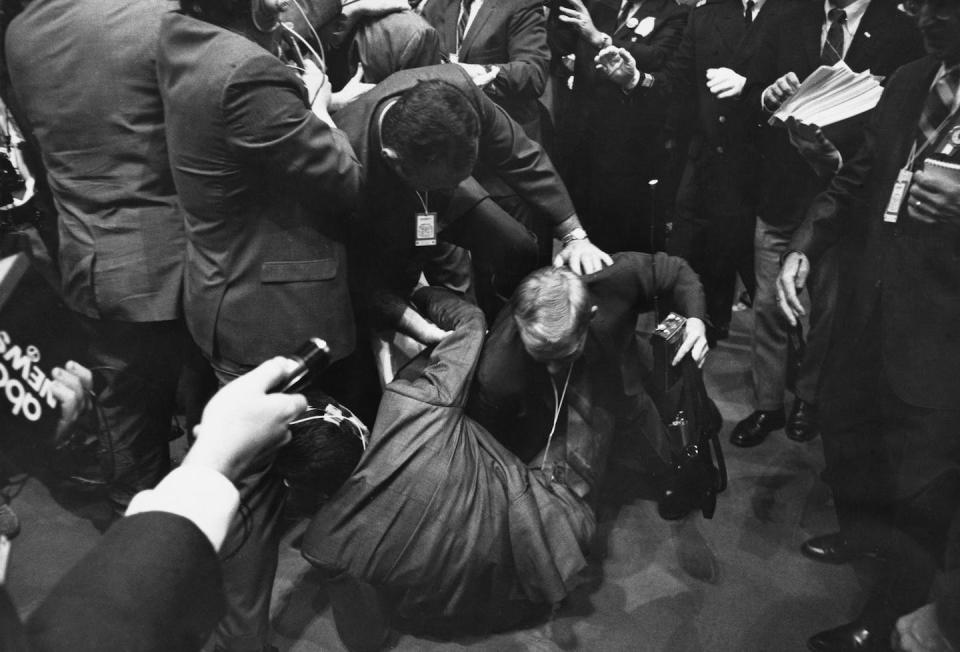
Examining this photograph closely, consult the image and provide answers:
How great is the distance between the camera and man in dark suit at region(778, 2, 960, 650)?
3.43ft

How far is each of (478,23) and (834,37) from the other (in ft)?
1.96

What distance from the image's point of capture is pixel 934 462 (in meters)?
1.20

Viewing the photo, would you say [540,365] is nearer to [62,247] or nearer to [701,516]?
[701,516]

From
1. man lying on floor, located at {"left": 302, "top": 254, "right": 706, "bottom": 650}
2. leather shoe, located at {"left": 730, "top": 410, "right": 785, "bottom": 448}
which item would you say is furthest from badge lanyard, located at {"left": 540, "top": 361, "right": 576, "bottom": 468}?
leather shoe, located at {"left": 730, "top": 410, "right": 785, "bottom": 448}

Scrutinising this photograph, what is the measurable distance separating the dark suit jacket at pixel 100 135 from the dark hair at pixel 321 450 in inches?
10.9

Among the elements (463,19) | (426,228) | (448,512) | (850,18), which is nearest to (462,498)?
(448,512)

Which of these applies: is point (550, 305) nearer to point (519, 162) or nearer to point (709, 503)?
point (519, 162)

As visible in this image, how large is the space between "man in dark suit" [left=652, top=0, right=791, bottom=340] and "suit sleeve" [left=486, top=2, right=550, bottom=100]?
246 millimetres

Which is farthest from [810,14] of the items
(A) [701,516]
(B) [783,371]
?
(A) [701,516]

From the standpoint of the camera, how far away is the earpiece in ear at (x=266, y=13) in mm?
904

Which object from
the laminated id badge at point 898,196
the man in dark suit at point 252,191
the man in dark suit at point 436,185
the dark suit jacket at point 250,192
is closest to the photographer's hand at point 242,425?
the man in dark suit at point 252,191

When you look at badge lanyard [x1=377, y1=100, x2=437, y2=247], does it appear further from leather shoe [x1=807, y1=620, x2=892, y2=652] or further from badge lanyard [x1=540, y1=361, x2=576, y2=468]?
leather shoe [x1=807, y1=620, x2=892, y2=652]

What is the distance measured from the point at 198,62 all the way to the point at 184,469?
0.49 metres

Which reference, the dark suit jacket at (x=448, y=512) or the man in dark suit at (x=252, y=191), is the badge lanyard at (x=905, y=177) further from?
the man in dark suit at (x=252, y=191)
